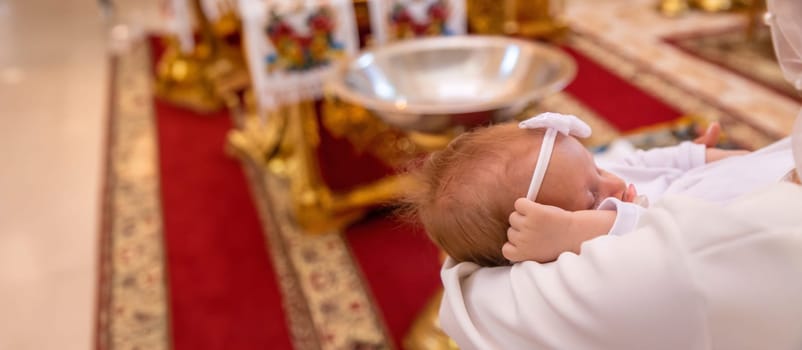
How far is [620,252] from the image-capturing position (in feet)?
1.54

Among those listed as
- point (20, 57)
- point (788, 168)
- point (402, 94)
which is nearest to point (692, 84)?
point (402, 94)

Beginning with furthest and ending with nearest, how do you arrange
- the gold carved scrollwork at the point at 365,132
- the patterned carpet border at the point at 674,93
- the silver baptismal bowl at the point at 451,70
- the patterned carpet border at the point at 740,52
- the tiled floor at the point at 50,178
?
the patterned carpet border at the point at 740,52 < the patterned carpet border at the point at 674,93 < the gold carved scrollwork at the point at 365,132 < the tiled floor at the point at 50,178 < the silver baptismal bowl at the point at 451,70

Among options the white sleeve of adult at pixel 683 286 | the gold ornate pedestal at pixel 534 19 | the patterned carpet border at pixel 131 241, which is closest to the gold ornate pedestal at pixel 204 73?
the patterned carpet border at pixel 131 241

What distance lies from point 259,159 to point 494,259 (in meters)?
2.05

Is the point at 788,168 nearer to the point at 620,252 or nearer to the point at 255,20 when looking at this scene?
the point at 620,252

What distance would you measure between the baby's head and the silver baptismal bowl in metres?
0.86

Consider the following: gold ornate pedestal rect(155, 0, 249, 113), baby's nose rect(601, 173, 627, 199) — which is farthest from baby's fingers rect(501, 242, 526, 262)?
gold ornate pedestal rect(155, 0, 249, 113)

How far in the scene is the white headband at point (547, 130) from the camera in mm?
637

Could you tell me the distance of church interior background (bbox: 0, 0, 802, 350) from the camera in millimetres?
1753

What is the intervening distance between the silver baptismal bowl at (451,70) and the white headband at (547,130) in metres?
0.87

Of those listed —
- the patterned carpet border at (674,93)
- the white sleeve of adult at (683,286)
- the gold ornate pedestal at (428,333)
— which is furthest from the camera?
the patterned carpet border at (674,93)

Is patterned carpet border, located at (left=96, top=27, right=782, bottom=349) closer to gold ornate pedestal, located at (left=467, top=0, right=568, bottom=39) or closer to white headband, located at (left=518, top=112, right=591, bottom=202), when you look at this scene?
gold ornate pedestal, located at (left=467, top=0, right=568, bottom=39)

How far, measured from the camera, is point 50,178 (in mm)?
2643

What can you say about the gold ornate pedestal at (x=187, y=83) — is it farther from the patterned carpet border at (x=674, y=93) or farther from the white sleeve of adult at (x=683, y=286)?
the white sleeve of adult at (x=683, y=286)
